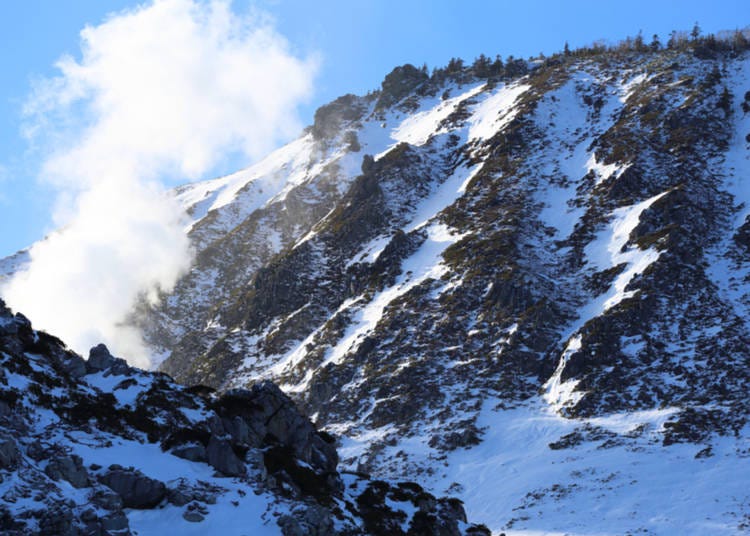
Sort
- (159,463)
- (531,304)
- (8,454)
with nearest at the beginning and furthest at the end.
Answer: (8,454) → (159,463) → (531,304)

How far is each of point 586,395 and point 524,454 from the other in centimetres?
1311

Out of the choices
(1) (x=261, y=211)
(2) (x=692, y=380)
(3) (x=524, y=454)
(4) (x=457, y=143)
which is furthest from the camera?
(1) (x=261, y=211)

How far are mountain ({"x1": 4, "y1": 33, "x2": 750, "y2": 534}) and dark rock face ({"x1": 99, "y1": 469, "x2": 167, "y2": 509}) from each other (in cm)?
3533

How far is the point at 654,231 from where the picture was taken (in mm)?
108875

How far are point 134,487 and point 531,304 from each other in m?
78.4

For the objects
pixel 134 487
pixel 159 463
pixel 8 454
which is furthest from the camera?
pixel 159 463

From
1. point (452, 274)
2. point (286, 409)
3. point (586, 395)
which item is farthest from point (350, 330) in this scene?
point (286, 409)

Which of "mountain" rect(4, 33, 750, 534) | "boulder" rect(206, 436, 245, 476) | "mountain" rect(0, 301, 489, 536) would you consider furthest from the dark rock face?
"mountain" rect(4, 33, 750, 534)

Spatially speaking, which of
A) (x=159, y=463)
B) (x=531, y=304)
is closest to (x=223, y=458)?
(x=159, y=463)

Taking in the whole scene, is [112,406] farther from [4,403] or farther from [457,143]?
[457,143]

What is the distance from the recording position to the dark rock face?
103 feet

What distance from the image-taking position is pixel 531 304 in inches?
4055

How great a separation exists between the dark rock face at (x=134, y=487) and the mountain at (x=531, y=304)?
3533 centimetres

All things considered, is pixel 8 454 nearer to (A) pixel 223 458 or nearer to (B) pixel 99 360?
(A) pixel 223 458
